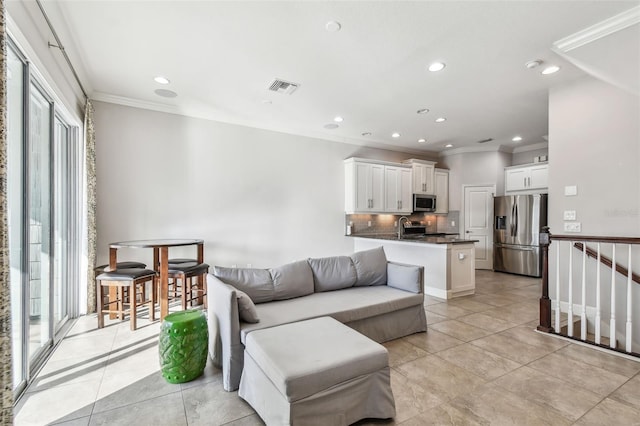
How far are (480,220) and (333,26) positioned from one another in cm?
604

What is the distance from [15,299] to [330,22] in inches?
Result: 126

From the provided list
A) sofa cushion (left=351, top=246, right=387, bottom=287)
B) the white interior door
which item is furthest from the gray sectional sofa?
the white interior door

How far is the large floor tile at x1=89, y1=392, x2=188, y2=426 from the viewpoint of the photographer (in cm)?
184

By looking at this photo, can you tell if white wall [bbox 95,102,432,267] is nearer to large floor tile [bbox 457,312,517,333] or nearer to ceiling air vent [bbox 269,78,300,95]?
ceiling air vent [bbox 269,78,300,95]

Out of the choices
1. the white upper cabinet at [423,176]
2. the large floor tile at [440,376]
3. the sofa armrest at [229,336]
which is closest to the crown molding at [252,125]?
the white upper cabinet at [423,176]

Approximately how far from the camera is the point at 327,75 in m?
3.58

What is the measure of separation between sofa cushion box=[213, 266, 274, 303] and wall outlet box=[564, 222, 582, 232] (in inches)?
138

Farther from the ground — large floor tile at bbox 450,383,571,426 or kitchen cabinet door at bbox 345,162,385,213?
kitchen cabinet door at bbox 345,162,385,213

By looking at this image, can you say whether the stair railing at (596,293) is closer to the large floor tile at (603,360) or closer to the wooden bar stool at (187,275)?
the large floor tile at (603,360)

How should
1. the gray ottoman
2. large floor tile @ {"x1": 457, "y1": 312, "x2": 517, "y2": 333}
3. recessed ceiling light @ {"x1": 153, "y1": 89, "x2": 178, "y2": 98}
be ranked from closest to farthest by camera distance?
1. the gray ottoman
2. large floor tile @ {"x1": 457, "y1": 312, "x2": 517, "y2": 333}
3. recessed ceiling light @ {"x1": 153, "y1": 89, "x2": 178, "y2": 98}

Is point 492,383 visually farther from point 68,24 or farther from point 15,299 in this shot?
point 68,24

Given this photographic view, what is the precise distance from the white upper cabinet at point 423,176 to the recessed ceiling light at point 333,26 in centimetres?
486

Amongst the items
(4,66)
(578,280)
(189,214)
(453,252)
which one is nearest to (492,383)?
(578,280)

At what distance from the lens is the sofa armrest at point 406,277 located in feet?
10.8
